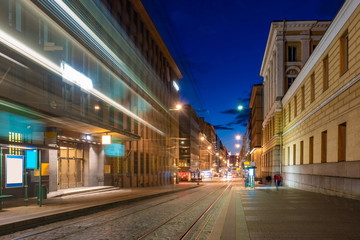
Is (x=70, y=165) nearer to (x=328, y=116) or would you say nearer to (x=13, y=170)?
(x=13, y=170)

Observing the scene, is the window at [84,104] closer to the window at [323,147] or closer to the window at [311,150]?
the window at [323,147]

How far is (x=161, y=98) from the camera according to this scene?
2229 inches

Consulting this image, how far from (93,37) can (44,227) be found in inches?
892

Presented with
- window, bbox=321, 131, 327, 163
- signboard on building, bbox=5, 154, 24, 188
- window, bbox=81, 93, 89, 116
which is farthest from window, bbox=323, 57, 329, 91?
signboard on building, bbox=5, 154, 24, 188

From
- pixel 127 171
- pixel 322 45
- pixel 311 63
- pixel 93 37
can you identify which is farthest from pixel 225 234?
pixel 127 171

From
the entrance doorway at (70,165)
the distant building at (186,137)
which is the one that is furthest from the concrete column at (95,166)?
the distant building at (186,137)

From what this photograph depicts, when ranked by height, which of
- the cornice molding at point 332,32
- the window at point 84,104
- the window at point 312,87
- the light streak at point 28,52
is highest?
the cornice molding at point 332,32

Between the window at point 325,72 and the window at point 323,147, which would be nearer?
the window at point 325,72

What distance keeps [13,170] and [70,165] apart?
45.2 ft

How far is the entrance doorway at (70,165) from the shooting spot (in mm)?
28406

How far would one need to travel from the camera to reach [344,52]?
850 inches

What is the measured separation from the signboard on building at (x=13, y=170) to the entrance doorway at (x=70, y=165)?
11615 millimetres

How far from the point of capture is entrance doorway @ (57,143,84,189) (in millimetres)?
28406

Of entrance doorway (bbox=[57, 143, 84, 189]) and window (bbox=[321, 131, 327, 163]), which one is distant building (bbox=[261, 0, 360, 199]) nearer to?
window (bbox=[321, 131, 327, 163])
